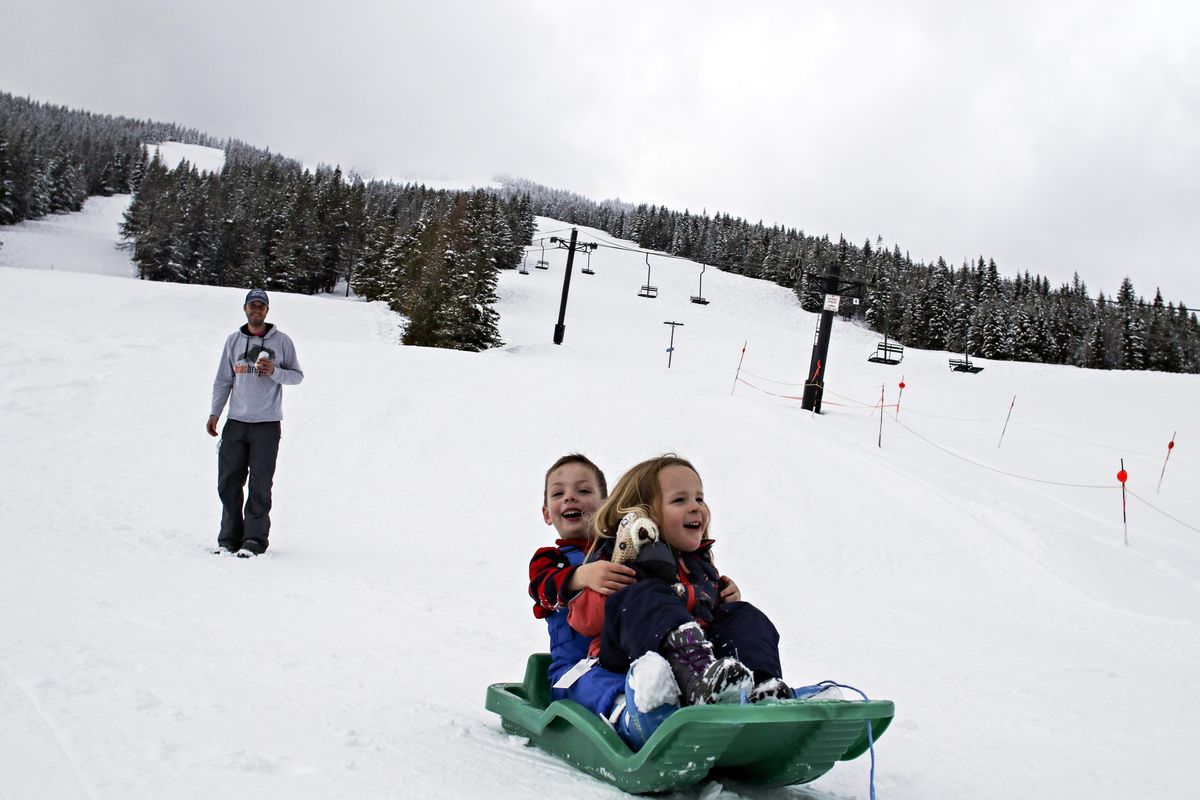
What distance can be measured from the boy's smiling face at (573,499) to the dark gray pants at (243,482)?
379 centimetres

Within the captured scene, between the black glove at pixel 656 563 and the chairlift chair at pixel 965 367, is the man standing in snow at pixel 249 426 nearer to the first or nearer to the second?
the black glove at pixel 656 563

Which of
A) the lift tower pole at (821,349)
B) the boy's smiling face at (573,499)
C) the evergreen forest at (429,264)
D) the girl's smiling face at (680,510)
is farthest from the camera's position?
the evergreen forest at (429,264)

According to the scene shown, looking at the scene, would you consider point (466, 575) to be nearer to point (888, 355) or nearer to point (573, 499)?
point (573, 499)

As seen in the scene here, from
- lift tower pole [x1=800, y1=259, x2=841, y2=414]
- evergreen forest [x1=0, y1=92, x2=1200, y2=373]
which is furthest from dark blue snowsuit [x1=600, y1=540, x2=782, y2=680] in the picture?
evergreen forest [x1=0, y1=92, x2=1200, y2=373]

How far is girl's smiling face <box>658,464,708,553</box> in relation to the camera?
8.84 ft

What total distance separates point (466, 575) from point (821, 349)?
41.8 feet

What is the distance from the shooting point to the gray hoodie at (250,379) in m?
6.14

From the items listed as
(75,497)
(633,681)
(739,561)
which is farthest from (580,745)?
(75,497)

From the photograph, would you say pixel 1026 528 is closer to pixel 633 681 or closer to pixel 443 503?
pixel 443 503

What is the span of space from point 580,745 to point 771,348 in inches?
1709

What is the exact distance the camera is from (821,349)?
17172 millimetres

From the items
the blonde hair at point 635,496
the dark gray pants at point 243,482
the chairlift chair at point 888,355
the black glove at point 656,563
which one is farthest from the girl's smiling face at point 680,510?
the chairlift chair at point 888,355

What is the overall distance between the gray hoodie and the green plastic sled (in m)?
4.63

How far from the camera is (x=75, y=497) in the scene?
7.16m
